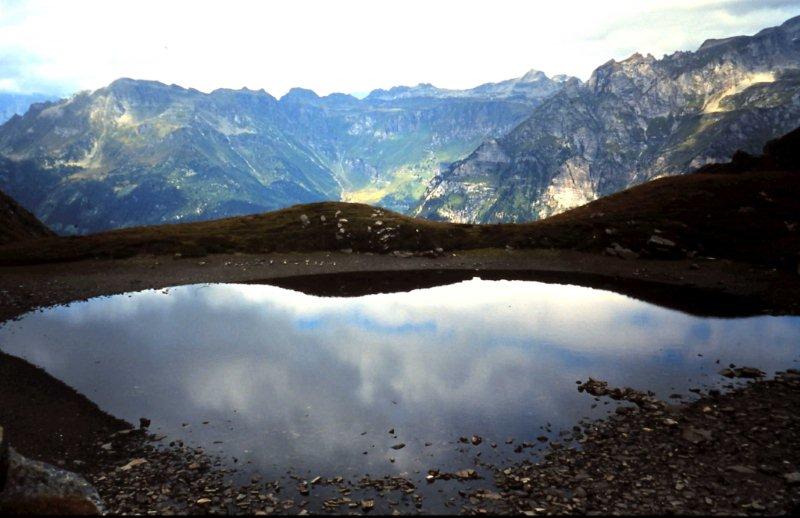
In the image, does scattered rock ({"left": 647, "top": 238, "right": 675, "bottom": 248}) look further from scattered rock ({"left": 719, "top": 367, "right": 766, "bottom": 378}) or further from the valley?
scattered rock ({"left": 719, "top": 367, "right": 766, "bottom": 378})

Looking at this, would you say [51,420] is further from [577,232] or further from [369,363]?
[577,232]

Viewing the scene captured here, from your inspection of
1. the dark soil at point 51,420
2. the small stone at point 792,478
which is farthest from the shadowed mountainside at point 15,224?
the small stone at point 792,478

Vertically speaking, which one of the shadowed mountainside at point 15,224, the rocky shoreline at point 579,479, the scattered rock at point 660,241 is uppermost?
the shadowed mountainside at point 15,224

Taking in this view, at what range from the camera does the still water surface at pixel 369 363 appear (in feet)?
87.6

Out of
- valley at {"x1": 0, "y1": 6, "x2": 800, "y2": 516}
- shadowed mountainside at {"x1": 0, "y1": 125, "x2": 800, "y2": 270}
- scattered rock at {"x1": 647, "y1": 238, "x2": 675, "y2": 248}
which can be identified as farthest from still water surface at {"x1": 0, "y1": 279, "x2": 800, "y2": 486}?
shadowed mountainside at {"x1": 0, "y1": 125, "x2": 800, "y2": 270}

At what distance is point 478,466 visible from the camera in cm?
2345

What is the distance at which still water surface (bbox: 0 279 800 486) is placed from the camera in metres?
26.7

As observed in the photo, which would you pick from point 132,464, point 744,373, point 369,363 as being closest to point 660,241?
point 744,373

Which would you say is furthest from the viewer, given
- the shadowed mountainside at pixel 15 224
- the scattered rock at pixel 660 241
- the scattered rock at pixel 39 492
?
the shadowed mountainside at pixel 15 224

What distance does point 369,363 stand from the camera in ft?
124

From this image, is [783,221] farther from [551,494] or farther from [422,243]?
[551,494]

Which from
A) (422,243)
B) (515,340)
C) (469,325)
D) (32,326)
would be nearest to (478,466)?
(515,340)

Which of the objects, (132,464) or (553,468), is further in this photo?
(132,464)

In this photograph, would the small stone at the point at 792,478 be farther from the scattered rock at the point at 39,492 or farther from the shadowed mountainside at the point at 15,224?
the shadowed mountainside at the point at 15,224
